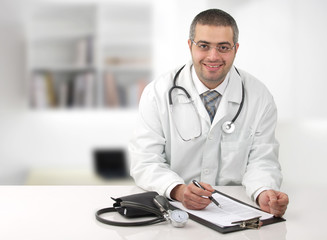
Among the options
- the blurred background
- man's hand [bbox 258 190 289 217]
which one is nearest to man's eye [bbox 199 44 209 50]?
man's hand [bbox 258 190 289 217]

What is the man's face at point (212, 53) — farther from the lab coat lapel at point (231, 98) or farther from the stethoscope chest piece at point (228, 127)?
the stethoscope chest piece at point (228, 127)

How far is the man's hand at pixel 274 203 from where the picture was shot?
120 cm

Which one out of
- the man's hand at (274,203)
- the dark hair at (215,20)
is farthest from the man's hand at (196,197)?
the dark hair at (215,20)

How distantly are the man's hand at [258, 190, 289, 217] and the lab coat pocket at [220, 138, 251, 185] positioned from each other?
0.46m

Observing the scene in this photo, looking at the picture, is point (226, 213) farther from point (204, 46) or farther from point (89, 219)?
point (204, 46)

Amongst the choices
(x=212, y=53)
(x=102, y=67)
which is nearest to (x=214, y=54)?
(x=212, y=53)

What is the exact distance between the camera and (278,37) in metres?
3.24

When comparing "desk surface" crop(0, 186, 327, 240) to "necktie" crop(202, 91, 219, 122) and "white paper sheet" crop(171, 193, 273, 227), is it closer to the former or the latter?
"white paper sheet" crop(171, 193, 273, 227)

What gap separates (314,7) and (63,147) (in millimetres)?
2443

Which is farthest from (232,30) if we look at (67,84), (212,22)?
(67,84)

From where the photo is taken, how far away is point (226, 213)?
3.96 ft

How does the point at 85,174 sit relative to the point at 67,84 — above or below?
below

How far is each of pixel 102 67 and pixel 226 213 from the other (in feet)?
8.55

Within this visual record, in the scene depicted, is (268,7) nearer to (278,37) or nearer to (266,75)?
(278,37)
